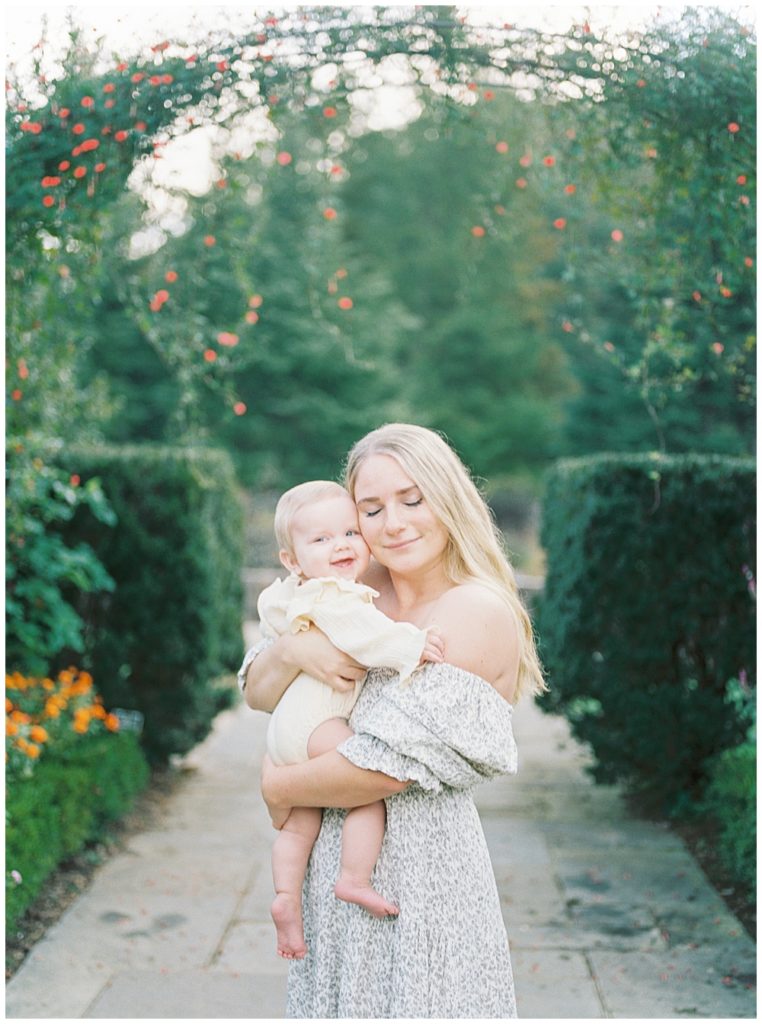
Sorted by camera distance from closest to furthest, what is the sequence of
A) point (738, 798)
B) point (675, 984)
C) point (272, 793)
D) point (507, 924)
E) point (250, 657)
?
point (272, 793), point (250, 657), point (675, 984), point (507, 924), point (738, 798)

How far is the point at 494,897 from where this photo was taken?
7.29ft

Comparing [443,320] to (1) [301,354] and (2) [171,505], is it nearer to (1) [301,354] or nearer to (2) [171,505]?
(1) [301,354]

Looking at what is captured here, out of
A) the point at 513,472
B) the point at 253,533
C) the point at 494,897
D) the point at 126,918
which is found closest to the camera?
the point at 494,897

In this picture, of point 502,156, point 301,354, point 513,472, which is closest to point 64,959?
point 502,156

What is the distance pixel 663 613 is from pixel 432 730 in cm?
384

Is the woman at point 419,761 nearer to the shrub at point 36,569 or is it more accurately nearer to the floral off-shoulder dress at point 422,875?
the floral off-shoulder dress at point 422,875

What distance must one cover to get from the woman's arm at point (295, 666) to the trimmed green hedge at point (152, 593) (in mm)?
3798

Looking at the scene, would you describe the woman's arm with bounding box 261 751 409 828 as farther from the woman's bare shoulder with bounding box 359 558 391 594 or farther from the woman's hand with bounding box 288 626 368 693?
the woman's bare shoulder with bounding box 359 558 391 594

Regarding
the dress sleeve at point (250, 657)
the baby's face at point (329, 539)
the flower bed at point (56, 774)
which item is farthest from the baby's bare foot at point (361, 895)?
the flower bed at point (56, 774)

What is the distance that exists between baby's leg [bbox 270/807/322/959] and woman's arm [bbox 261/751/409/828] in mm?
91

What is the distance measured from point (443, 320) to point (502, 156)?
70.0 feet

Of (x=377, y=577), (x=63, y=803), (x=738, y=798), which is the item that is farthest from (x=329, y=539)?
(x=738, y=798)

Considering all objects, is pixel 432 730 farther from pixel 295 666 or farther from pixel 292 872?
pixel 292 872

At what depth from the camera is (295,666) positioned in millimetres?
2197
